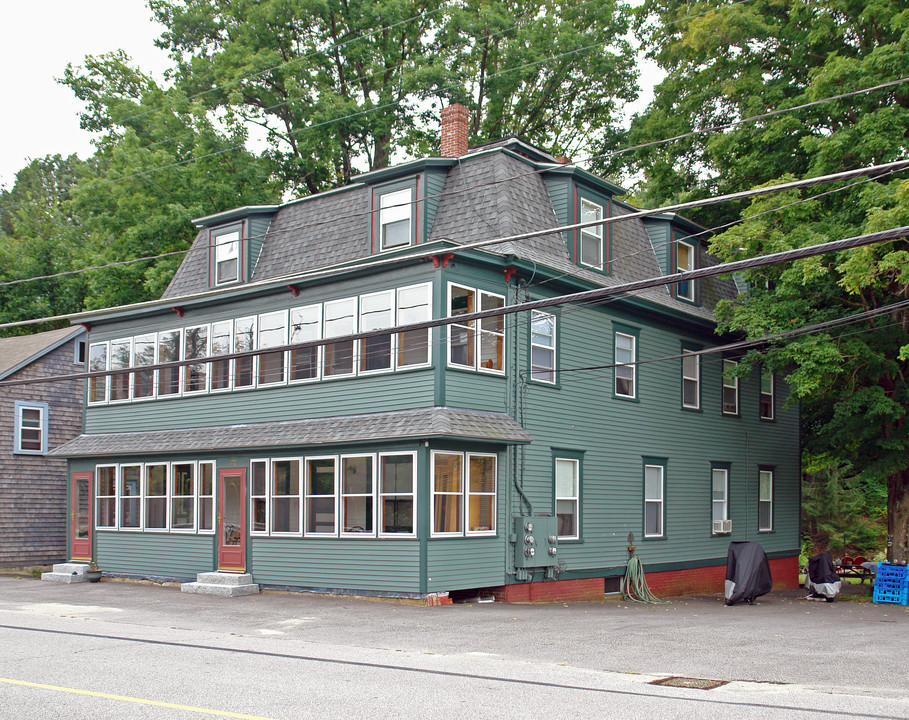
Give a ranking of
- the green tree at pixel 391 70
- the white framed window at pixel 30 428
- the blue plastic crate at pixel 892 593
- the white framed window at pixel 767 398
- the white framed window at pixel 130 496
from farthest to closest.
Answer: the green tree at pixel 391 70, the white framed window at pixel 30 428, the white framed window at pixel 767 398, the white framed window at pixel 130 496, the blue plastic crate at pixel 892 593

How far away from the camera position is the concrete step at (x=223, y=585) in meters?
20.2

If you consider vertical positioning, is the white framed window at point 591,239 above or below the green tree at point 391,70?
below

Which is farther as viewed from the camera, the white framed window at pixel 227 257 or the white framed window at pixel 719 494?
the white framed window at pixel 719 494

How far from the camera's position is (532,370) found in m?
20.4

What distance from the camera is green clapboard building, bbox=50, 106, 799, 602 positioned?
18750 millimetres

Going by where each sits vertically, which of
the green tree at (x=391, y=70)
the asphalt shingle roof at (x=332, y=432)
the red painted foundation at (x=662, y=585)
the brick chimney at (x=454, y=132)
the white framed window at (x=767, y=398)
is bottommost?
the red painted foundation at (x=662, y=585)

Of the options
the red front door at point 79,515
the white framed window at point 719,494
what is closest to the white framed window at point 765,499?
the white framed window at point 719,494

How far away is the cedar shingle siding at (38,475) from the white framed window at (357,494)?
12325 millimetres

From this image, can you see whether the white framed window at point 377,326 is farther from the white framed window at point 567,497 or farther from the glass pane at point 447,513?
the white framed window at point 567,497

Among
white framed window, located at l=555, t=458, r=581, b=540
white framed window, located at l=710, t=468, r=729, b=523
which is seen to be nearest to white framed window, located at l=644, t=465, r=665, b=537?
white framed window, located at l=710, t=468, r=729, b=523

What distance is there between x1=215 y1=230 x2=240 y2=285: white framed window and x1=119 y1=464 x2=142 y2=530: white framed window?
514 centimetres

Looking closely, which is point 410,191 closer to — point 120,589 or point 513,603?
point 513,603

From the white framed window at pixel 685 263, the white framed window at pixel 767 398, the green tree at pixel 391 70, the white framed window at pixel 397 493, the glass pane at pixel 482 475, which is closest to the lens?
the white framed window at pixel 397 493

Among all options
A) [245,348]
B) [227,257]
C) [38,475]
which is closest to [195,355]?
[245,348]
